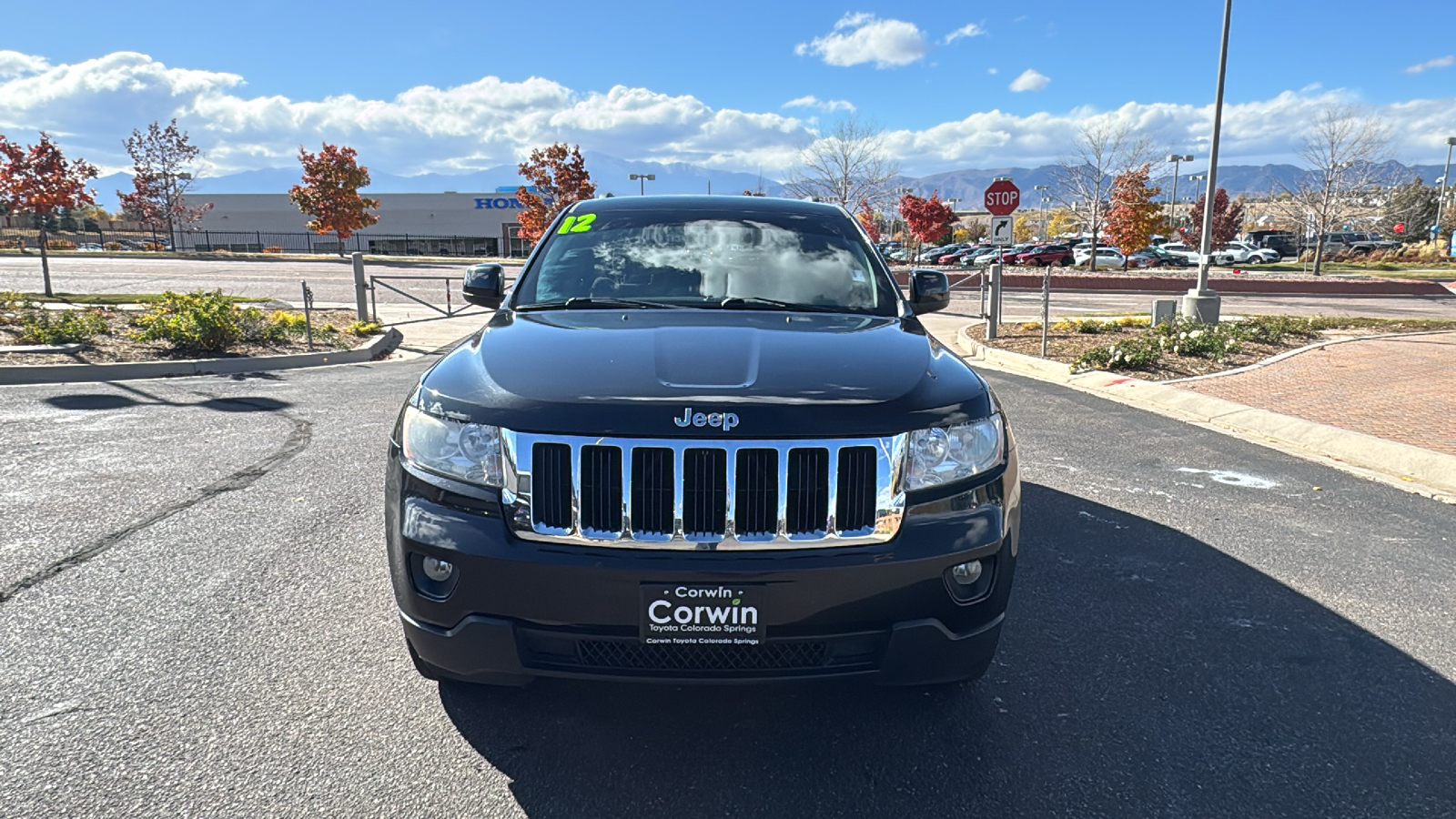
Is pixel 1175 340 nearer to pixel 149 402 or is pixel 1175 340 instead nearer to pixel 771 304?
pixel 771 304

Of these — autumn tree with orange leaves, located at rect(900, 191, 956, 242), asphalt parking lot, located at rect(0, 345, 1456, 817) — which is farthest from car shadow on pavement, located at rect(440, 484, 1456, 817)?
autumn tree with orange leaves, located at rect(900, 191, 956, 242)

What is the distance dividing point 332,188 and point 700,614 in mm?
46238

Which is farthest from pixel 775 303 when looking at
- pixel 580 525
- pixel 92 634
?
pixel 92 634

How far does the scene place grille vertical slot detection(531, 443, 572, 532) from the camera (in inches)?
93.2

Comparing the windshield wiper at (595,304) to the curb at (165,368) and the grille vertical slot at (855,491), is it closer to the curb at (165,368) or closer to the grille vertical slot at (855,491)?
the grille vertical slot at (855,491)

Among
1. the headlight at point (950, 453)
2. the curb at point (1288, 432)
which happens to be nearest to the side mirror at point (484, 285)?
the headlight at point (950, 453)

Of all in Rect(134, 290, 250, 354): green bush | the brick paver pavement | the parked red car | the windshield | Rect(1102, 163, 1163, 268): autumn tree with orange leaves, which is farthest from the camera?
the parked red car

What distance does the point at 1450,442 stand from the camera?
682 centimetres

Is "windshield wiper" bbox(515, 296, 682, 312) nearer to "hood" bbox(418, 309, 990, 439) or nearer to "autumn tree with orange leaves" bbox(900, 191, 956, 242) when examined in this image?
"hood" bbox(418, 309, 990, 439)

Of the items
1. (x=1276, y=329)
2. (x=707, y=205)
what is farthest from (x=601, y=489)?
(x=1276, y=329)

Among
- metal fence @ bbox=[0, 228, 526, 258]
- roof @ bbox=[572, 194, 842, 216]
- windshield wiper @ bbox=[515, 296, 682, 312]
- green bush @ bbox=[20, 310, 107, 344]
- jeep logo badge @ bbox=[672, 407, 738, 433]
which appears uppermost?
metal fence @ bbox=[0, 228, 526, 258]

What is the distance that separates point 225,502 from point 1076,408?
7.34m

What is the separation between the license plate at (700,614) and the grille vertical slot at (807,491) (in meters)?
0.22

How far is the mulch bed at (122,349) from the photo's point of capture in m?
10.2
